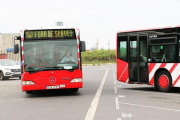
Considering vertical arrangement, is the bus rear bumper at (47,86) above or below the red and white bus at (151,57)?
below

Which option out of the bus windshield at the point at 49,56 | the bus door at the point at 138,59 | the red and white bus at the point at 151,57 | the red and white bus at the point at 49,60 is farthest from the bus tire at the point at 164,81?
the bus windshield at the point at 49,56

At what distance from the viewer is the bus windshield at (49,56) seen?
43.6 feet

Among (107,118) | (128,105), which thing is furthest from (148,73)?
(107,118)

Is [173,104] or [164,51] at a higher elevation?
[164,51]

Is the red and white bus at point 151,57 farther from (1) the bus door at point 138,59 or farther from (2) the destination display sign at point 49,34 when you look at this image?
(2) the destination display sign at point 49,34

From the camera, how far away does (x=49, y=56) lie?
13352 millimetres

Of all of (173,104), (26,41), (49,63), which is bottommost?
(173,104)

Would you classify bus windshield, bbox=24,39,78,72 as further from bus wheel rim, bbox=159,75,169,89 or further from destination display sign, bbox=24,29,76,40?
bus wheel rim, bbox=159,75,169,89

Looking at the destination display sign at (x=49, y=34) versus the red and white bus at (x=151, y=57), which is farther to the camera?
the red and white bus at (x=151, y=57)

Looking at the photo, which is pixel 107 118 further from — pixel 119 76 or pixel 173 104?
pixel 119 76

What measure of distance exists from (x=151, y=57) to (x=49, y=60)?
15.6 ft

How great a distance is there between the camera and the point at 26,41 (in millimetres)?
13477

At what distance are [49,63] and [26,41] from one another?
1.25m

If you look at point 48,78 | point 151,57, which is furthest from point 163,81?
point 48,78
